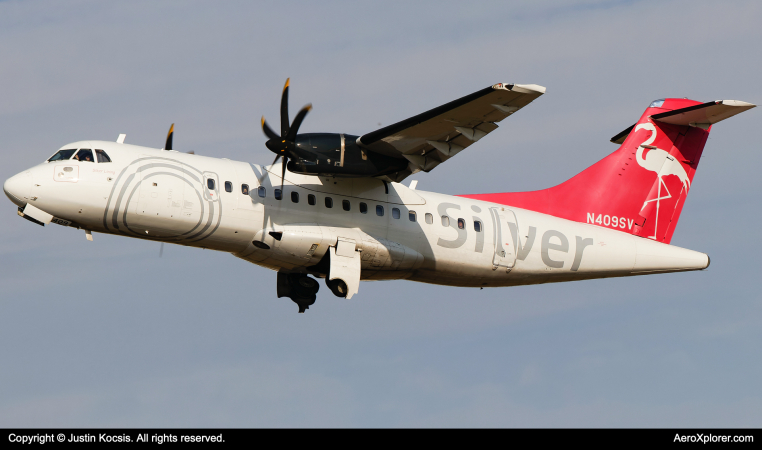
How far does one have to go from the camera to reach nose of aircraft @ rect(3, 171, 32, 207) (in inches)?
686

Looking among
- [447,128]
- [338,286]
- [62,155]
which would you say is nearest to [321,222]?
[338,286]

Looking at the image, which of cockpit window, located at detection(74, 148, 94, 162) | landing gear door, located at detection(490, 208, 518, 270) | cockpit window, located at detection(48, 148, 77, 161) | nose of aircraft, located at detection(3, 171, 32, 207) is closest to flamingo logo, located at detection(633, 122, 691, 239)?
landing gear door, located at detection(490, 208, 518, 270)

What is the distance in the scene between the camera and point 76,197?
1762 centimetres

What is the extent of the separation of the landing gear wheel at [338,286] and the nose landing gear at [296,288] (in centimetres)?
177

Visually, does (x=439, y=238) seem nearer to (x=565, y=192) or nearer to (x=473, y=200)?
(x=473, y=200)

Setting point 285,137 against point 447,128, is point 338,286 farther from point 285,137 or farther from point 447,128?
point 447,128

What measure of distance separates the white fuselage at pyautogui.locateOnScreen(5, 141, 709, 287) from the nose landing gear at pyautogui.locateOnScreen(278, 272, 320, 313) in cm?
75

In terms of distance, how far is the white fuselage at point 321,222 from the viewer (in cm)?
1789

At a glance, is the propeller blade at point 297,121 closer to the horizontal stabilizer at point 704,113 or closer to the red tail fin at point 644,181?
the red tail fin at point 644,181

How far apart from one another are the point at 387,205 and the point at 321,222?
1711mm

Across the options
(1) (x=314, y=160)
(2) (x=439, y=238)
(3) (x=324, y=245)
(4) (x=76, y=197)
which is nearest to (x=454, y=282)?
(2) (x=439, y=238)

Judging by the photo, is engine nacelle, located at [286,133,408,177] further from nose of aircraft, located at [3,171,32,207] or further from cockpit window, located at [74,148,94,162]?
nose of aircraft, located at [3,171,32,207]

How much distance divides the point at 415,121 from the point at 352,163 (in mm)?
1704

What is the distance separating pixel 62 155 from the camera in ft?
59.2
